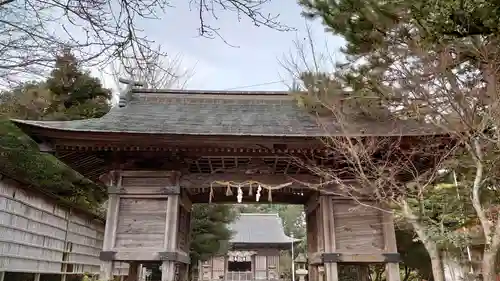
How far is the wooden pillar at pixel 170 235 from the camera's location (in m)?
6.85

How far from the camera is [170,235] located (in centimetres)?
702

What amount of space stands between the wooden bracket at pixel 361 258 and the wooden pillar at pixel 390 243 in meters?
0.09

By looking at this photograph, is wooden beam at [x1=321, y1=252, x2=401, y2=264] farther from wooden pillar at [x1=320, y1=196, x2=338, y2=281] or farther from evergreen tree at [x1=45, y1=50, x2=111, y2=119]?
evergreen tree at [x1=45, y1=50, x2=111, y2=119]

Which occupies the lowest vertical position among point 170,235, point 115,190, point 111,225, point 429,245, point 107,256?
point 107,256

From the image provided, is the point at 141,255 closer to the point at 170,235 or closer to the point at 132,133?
the point at 170,235

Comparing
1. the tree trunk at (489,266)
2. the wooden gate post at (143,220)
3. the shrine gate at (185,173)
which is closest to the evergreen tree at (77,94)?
the shrine gate at (185,173)

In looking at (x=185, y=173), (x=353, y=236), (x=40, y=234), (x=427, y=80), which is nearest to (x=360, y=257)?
(x=353, y=236)

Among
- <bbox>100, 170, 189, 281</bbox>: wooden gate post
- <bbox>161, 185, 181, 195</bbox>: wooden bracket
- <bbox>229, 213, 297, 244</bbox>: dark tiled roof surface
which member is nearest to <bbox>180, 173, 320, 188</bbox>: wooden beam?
<bbox>161, 185, 181, 195</bbox>: wooden bracket

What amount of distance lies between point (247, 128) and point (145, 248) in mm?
2921

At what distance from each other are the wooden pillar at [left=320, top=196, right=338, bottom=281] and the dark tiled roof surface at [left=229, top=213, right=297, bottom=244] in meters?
15.5

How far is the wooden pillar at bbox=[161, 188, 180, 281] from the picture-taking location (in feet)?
22.5

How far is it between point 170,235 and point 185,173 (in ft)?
3.91

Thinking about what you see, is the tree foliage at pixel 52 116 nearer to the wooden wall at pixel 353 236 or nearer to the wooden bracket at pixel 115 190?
the wooden bracket at pixel 115 190

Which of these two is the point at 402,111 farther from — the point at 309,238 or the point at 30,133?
the point at 30,133
